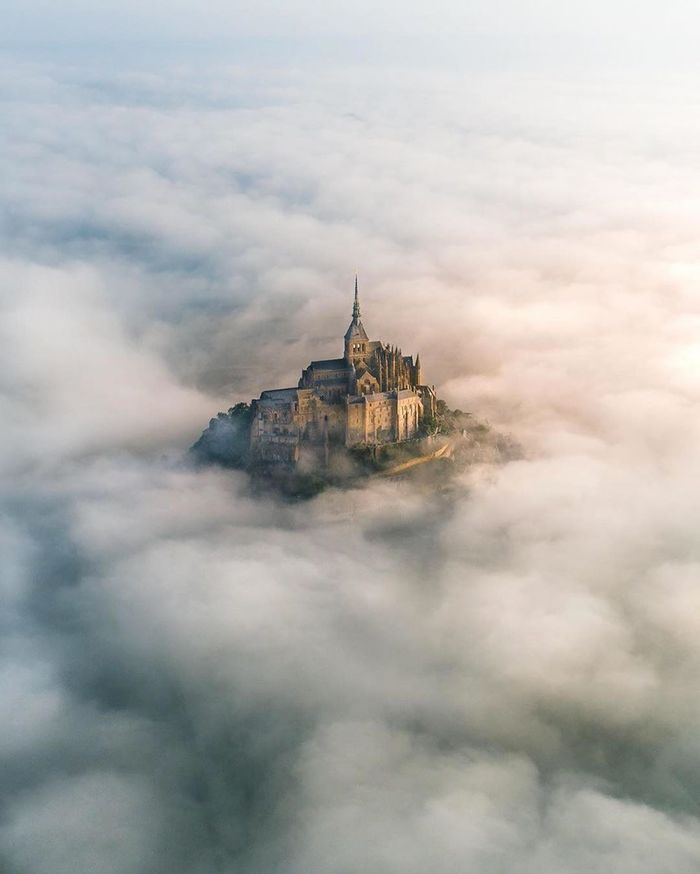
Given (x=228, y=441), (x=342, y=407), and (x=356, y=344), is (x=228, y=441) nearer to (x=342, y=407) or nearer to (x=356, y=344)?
(x=342, y=407)

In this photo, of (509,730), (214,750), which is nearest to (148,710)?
(214,750)

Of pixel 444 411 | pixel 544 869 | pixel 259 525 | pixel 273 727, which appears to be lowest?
pixel 544 869

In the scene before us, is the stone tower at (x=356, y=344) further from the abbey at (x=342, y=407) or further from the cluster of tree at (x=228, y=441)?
the cluster of tree at (x=228, y=441)

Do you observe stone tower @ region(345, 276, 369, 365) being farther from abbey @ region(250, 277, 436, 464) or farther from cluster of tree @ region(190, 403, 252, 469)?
cluster of tree @ region(190, 403, 252, 469)

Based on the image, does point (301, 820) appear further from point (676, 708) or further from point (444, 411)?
point (444, 411)

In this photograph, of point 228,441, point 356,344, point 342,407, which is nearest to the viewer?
point 342,407

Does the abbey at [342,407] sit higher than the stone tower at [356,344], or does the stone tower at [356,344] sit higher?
the stone tower at [356,344]

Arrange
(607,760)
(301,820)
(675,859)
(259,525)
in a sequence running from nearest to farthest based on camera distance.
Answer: (675,859) → (301,820) → (607,760) → (259,525)

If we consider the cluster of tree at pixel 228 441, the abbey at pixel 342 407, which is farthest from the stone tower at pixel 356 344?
the cluster of tree at pixel 228 441
